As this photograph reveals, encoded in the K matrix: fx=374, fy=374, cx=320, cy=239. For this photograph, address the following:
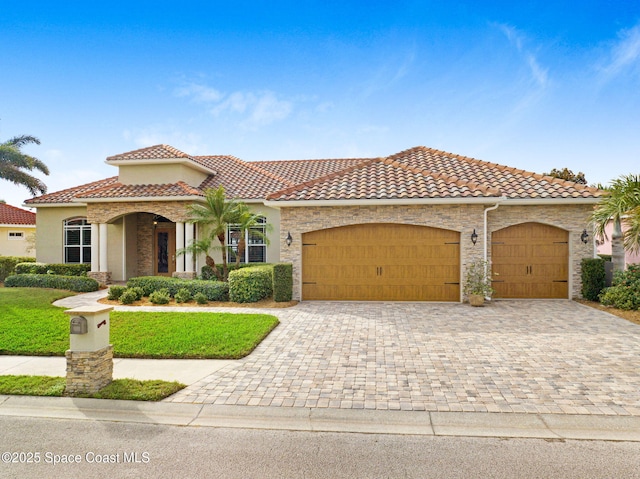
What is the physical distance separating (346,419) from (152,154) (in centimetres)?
1730

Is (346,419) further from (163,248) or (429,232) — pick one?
(163,248)

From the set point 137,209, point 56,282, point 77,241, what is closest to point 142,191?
point 137,209

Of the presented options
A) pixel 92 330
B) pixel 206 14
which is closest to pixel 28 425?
pixel 92 330

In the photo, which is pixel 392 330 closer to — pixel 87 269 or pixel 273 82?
pixel 273 82

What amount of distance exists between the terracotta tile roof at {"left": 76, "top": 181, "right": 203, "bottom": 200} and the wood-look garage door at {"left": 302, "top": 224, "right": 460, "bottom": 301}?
23.0 ft

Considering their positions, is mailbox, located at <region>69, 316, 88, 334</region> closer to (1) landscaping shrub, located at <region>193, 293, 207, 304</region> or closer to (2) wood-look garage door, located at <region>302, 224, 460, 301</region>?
(1) landscaping shrub, located at <region>193, 293, 207, 304</region>

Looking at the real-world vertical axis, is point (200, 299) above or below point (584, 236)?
below

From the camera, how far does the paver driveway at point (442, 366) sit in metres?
5.09

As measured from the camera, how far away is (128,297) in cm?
1233

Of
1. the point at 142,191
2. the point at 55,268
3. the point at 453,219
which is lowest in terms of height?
the point at 55,268

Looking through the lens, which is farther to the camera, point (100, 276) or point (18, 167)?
point (18, 167)

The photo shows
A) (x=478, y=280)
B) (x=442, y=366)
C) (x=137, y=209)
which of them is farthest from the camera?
(x=137, y=209)

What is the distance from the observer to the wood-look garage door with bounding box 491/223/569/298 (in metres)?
13.0

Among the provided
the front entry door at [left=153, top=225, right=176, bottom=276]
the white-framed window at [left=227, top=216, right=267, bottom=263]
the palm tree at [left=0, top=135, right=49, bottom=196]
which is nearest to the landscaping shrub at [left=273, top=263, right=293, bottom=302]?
the white-framed window at [left=227, top=216, right=267, bottom=263]
